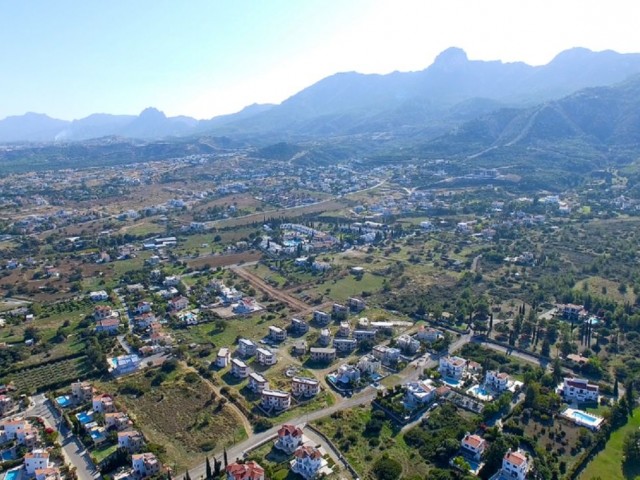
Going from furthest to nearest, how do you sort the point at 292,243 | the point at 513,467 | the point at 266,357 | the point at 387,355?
the point at 292,243 < the point at 387,355 < the point at 266,357 < the point at 513,467

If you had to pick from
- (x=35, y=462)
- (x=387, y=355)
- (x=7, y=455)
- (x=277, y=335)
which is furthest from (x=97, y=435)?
(x=387, y=355)

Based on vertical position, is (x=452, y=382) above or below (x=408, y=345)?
below

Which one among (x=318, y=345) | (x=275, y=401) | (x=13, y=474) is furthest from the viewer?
(x=318, y=345)

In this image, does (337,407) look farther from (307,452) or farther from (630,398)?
(630,398)

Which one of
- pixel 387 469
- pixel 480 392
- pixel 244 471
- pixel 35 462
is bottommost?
pixel 480 392

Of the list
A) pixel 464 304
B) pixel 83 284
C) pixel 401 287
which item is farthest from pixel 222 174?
pixel 464 304

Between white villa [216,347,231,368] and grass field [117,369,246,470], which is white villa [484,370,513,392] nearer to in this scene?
grass field [117,369,246,470]

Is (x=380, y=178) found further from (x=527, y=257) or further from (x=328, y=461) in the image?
(x=328, y=461)

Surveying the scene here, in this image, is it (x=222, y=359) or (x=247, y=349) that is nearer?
(x=222, y=359)
